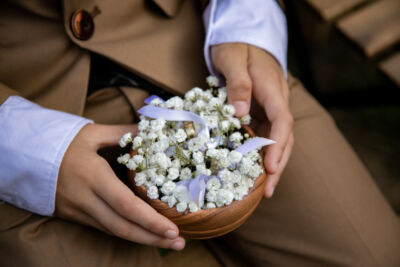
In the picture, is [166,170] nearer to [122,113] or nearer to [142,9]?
[122,113]

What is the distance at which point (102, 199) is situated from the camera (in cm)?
61

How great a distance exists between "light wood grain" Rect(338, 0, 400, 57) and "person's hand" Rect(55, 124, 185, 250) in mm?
673

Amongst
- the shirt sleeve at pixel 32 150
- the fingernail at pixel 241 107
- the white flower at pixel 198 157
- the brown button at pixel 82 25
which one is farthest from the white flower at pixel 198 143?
the brown button at pixel 82 25

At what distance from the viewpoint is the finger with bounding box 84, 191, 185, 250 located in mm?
586

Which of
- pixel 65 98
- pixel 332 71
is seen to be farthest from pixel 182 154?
pixel 332 71

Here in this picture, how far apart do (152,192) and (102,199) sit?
0.39 feet

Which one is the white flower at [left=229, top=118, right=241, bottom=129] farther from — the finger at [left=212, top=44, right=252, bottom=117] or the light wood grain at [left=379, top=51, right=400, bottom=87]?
the light wood grain at [left=379, top=51, right=400, bottom=87]

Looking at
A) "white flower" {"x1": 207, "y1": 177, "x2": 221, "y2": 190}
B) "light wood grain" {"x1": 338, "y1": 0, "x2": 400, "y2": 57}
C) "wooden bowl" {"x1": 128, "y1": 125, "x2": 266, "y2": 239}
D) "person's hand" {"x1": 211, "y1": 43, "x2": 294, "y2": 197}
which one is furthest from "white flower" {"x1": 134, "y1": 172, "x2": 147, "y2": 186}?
"light wood grain" {"x1": 338, "y1": 0, "x2": 400, "y2": 57}

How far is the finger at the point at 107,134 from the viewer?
2.17ft

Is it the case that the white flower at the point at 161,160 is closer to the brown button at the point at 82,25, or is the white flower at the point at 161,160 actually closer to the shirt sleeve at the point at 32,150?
the shirt sleeve at the point at 32,150

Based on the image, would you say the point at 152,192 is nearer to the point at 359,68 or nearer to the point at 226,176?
the point at 226,176

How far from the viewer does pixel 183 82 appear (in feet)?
2.70

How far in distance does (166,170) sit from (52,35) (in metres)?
0.41

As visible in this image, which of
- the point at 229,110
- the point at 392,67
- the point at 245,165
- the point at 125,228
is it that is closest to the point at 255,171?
the point at 245,165
